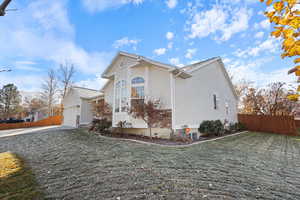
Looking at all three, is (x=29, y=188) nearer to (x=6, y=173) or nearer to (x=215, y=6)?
(x=6, y=173)

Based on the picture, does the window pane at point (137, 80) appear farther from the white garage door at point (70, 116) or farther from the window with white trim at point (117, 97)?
the white garage door at point (70, 116)

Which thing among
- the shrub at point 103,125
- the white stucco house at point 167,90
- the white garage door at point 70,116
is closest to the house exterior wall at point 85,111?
the white garage door at point 70,116

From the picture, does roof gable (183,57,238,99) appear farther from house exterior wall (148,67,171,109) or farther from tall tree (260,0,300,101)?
tall tree (260,0,300,101)

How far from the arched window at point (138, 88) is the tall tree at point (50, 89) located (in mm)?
25143

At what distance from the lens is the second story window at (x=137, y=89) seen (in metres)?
9.01

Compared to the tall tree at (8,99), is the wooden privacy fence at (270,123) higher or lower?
lower

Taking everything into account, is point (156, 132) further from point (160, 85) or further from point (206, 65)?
point (206, 65)

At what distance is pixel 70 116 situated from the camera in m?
17.0

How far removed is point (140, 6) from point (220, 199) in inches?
405

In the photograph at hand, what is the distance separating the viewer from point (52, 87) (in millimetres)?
27062

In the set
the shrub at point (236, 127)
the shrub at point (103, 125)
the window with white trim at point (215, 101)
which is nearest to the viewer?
the shrub at point (103, 125)

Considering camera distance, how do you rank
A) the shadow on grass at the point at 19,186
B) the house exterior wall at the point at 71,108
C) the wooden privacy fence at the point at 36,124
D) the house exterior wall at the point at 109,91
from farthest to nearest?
the wooden privacy fence at the point at 36,124, the house exterior wall at the point at 71,108, the house exterior wall at the point at 109,91, the shadow on grass at the point at 19,186

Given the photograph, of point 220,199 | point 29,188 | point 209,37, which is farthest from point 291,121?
point 29,188

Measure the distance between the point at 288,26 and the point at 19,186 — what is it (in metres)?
5.55
